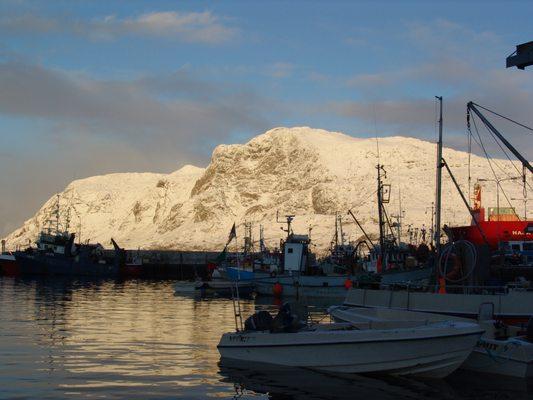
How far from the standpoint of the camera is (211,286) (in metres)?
71.7

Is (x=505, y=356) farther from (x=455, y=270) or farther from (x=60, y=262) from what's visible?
(x=60, y=262)

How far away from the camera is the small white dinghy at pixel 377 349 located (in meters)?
23.3

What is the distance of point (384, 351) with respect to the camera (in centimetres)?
2362

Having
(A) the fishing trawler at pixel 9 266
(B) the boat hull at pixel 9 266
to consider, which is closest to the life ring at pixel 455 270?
(B) the boat hull at pixel 9 266

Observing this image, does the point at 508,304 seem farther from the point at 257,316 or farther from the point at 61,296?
the point at 61,296

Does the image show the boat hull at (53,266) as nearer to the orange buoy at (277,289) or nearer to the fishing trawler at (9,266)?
the fishing trawler at (9,266)

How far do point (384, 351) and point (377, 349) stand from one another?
8.7 inches

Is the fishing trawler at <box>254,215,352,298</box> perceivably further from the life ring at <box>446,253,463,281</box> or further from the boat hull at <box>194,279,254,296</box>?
the life ring at <box>446,253,463,281</box>

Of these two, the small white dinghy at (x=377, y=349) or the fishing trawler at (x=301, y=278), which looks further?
the fishing trawler at (x=301, y=278)

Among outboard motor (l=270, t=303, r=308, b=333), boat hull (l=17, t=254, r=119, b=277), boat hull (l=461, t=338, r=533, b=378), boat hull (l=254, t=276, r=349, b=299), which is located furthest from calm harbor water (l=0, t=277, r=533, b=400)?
boat hull (l=17, t=254, r=119, b=277)

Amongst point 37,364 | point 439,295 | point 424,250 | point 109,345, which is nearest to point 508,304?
point 439,295

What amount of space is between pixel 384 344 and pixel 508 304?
955cm

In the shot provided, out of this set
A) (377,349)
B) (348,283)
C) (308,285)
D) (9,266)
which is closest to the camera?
(377,349)

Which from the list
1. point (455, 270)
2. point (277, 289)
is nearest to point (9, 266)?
point (277, 289)
